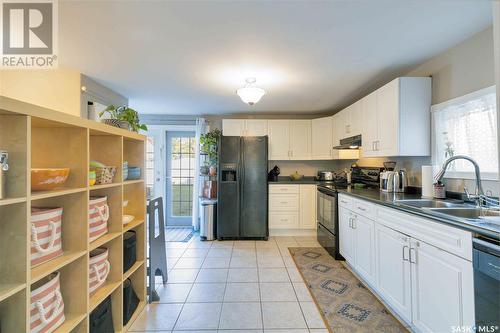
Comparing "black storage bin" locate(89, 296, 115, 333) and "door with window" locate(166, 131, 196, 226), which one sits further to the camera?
"door with window" locate(166, 131, 196, 226)

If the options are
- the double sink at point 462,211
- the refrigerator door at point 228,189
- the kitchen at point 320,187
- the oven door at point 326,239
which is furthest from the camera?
the refrigerator door at point 228,189

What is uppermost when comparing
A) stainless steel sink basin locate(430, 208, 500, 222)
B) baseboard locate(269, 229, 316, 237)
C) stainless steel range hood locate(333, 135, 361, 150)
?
stainless steel range hood locate(333, 135, 361, 150)

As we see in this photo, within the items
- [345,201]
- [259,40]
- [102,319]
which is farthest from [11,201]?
[345,201]

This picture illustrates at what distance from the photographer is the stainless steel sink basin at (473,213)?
4.97ft

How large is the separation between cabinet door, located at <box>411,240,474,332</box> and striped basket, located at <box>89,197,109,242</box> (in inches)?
86.6

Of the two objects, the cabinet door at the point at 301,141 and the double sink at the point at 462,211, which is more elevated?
the cabinet door at the point at 301,141

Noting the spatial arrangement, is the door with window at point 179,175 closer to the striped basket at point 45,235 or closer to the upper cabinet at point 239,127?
the upper cabinet at point 239,127

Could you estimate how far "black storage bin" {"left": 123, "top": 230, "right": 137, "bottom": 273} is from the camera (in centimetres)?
192

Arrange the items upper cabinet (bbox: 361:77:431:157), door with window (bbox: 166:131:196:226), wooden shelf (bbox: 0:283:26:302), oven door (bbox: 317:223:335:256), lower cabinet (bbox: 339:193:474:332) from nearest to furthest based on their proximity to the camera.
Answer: wooden shelf (bbox: 0:283:26:302)
lower cabinet (bbox: 339:193:474:332)
upper cabinet (bbox: 361:77:431:157)
oven door (bbox: 317:223:335:256)
door with window (bbox: 166:131:196:226)

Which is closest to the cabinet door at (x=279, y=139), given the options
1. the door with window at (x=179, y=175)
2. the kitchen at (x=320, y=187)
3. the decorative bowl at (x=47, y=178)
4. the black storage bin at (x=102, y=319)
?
the kitchen at (x=320, y=187)

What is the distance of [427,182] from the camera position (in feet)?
7.73

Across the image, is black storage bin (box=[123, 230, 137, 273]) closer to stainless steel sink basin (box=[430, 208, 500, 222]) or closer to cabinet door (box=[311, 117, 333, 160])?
stainless steel sink basin (box=[430, 208, 500, 222])

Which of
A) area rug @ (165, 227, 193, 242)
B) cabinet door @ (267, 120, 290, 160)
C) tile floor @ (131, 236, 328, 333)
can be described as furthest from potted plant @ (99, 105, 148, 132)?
cabinet door @ (267, 120, 290, 160)

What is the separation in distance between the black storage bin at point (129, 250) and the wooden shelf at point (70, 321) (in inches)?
21.9
